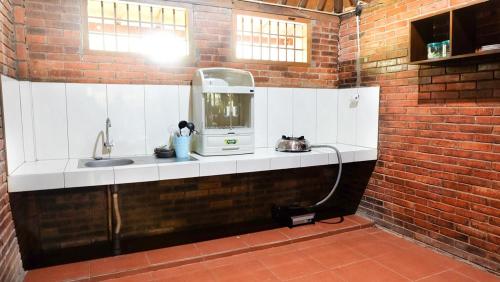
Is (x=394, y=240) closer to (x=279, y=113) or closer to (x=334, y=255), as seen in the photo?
(x=334, y=255)

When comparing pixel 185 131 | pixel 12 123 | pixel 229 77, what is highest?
pixel 229 77

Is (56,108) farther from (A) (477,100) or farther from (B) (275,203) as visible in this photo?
(A) (477,100)

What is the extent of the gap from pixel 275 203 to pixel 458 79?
7.08 feet

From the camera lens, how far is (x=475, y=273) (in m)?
2.63

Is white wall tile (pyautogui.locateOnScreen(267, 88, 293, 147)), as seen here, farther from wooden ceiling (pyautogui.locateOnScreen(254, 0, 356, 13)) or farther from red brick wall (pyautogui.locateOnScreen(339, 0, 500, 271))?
wooden ceiling (pyautogui.locateOnScreen(254, 0, 356, 13))

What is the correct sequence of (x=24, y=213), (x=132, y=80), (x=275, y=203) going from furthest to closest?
1. (x=275, y=203)
2. (x=132, y=80)
3. (x=24, y=213)

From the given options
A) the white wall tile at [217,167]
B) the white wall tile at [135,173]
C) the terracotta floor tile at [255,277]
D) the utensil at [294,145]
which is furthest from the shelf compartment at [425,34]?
the white wall tile at [135,173]

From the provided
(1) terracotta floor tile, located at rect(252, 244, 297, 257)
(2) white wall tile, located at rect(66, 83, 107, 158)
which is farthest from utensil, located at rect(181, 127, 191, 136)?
(1) terracotta floor tile, located at rect(252, 244, 297, 257)

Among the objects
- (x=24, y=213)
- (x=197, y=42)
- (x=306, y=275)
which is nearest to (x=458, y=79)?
(x=306, y=275)

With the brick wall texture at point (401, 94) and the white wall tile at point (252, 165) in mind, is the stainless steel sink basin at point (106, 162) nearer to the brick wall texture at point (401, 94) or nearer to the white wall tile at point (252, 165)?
the brick wall texture at point (401, 94)

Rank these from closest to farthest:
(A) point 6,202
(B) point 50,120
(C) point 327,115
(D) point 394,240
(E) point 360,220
Answer: (A) point 6,202
(B) point 50,120
(D) point 394,240
(E) point 360,220
(C) point 327,115

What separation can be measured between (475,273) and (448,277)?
0.25m

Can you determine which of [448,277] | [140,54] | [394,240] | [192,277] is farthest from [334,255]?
[140,54]

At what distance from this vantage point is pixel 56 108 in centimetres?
286
